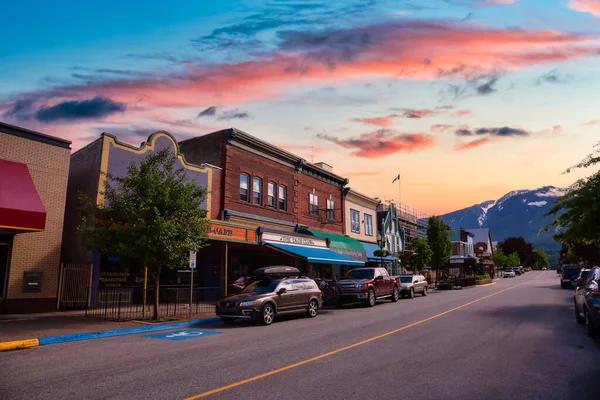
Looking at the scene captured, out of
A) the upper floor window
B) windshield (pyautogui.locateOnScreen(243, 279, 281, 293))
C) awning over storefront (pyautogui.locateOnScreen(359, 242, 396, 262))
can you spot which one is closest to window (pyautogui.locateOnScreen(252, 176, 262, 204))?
the upper floor window

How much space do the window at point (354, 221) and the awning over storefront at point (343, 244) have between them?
2064 millimetres

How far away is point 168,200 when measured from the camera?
15.3 meters

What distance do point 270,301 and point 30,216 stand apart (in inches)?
350

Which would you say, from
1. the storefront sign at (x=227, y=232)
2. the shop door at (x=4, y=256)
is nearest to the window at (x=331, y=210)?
the storefront sign at (x=227, y=232)

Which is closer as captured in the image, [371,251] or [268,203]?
[268,203]

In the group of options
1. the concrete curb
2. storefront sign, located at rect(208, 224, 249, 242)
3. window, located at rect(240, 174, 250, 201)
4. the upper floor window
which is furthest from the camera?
the upper floor window

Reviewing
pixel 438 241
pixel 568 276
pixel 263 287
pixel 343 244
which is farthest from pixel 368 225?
pixel 263 287

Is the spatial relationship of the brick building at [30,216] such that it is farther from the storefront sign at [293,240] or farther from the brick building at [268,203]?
the storefront sign at [293,240]

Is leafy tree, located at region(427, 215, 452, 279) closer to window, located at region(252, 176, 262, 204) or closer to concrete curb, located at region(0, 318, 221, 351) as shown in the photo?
window, located at region(252, 176, 262, 204)

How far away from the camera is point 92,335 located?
483 inches

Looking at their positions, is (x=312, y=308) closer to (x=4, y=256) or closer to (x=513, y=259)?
(x=4, y=256)

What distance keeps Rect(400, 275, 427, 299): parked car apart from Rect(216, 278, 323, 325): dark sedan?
12.1 m

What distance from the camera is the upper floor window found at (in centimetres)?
2869

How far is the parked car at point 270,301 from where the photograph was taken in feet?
48.3
